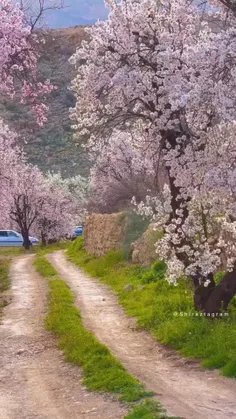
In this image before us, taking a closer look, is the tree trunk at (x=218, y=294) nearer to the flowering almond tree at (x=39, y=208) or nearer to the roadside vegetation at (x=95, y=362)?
the roadside vegetation at (x=95, y=362)

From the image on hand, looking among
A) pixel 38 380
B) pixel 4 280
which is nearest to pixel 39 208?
pixel 4 280

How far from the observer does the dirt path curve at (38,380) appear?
8.30 metres

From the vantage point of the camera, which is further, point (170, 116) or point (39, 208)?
point (39, 208)

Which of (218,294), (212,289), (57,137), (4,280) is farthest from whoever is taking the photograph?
(57,137)

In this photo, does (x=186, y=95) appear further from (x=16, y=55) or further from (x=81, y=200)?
(x=81, y=200)

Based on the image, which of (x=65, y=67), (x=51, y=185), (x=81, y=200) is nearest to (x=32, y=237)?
(x=51, y=185)

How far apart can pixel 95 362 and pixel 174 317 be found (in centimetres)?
315

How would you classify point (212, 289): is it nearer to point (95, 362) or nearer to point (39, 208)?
point (95, 362)

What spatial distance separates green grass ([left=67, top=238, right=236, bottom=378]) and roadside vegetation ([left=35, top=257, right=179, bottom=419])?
1.39 meters

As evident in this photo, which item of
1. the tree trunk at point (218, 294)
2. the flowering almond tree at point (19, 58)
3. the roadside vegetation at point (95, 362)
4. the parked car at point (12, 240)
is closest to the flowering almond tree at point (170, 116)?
the tree trunk at point (218, 294)

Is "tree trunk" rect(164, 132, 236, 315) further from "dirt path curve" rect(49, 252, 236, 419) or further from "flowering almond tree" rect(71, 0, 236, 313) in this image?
"dirt path curve" rect(49, 252, 236, 419)

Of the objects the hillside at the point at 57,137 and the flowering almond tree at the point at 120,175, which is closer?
the flowering almond tree at the point at 120,175

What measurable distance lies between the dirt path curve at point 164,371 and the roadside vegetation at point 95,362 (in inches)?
9.7

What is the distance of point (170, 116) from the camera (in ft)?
36.8
